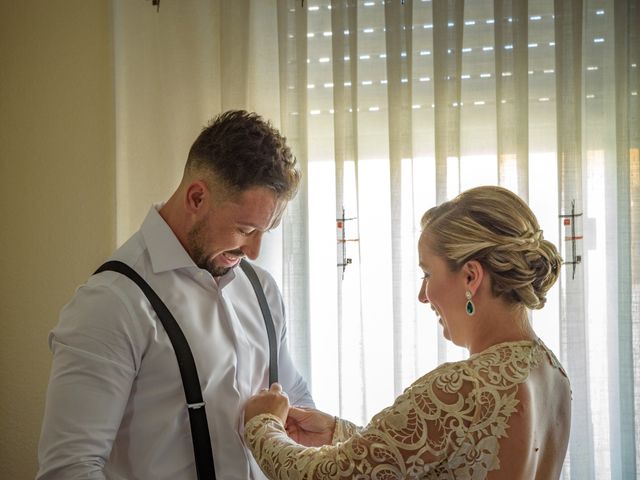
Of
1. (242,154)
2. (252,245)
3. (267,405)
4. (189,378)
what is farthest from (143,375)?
(242,154)

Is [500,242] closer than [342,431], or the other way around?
[500,242]

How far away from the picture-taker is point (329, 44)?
9.14 feet

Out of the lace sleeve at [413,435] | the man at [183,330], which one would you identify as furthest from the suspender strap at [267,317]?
the lace sleeve at [413,435]

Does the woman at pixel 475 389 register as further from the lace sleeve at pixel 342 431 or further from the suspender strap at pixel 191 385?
the lace sleeve at pixel 342 431

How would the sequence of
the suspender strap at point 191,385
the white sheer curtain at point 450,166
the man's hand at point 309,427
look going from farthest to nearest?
the white sheer curtain at point 450,166
the man's hand at point 309,427
the suspender strap at point 191,385

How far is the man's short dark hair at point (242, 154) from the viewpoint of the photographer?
5.19ft

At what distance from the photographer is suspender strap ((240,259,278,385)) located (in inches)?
70.1

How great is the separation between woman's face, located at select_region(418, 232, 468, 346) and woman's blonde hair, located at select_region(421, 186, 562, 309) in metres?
0.02

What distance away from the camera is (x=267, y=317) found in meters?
1.83

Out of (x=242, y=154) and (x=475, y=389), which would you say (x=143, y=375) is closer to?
(x=242, y=154)

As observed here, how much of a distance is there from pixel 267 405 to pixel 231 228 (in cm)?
40

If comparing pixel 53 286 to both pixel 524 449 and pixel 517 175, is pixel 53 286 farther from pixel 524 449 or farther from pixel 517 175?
pixel 524 449

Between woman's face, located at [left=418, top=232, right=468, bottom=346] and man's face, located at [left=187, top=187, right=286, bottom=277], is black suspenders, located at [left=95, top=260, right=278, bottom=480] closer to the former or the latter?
man's face, located at [left=187, top=187, right=286, bottom=277]

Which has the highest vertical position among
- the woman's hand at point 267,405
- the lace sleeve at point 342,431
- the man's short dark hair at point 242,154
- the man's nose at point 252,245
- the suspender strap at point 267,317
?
the man's short dark hair at point 242,154
